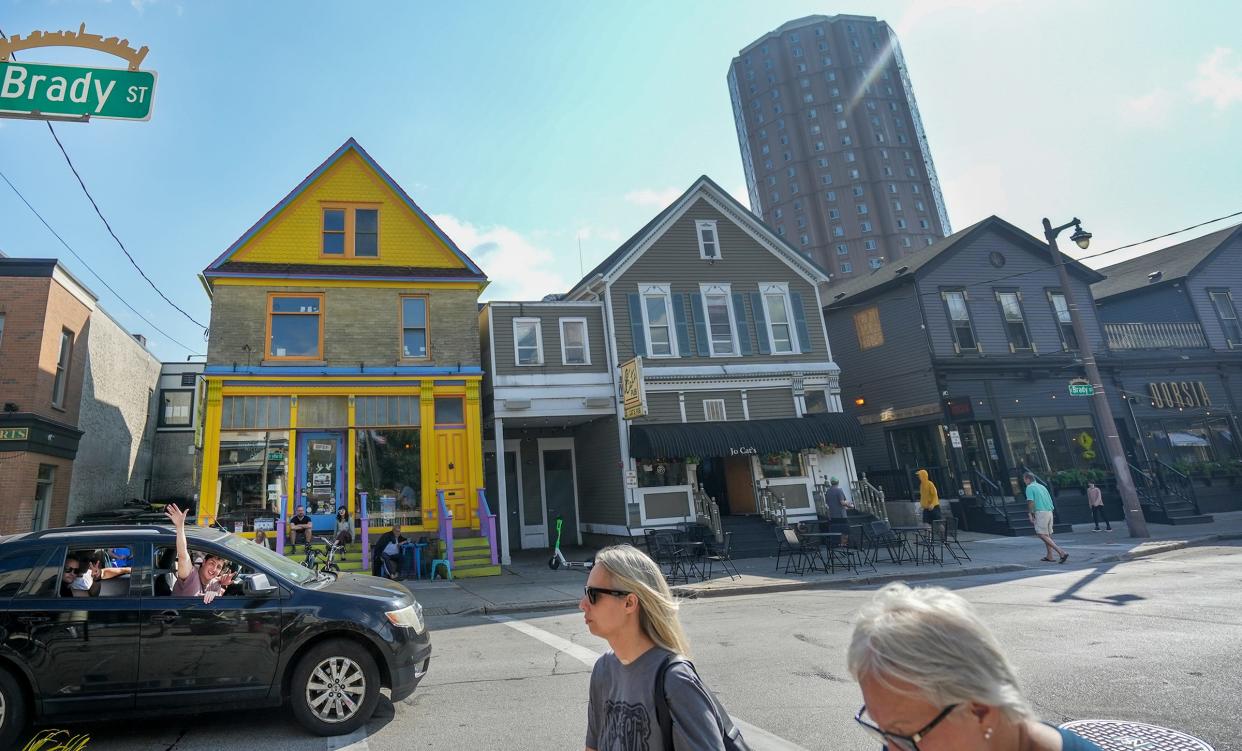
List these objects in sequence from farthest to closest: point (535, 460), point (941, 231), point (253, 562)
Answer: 1. point (941, 231)
2. point (535, 460)
3. point (253, 562)

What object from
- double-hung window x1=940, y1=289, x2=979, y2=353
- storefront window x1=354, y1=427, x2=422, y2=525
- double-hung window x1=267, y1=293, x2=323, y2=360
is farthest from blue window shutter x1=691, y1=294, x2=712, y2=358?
double-hung window x1=267, y1=293, x2=323, y2=360

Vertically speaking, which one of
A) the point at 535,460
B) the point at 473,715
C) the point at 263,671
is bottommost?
the point at 473,715

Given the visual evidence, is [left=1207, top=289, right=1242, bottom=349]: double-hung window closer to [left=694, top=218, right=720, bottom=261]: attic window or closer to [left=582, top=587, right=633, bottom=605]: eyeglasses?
[left=694, top=218, right=720, bottom=261]: attic window

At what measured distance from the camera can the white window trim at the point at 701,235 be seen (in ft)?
73.4

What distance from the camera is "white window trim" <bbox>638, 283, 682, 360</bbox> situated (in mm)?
20984

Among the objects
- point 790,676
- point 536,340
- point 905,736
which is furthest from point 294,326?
point 905,736

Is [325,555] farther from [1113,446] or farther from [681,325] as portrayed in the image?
[1113,446]

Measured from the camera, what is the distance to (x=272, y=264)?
18.4 m

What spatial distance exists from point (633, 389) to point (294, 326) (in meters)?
10.1

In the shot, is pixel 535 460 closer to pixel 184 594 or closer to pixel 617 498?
pixel 617 498

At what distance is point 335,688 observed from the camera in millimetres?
5566

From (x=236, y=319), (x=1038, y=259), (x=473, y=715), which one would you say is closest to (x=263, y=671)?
(x=473, y=715)

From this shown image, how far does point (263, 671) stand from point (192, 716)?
1.29 metres

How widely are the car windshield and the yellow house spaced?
10.8 metres
